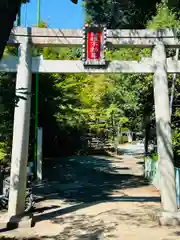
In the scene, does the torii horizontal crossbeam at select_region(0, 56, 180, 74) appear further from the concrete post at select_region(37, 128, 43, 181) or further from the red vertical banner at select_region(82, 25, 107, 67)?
the concrete post at select_region(37, 128, 43, 181)

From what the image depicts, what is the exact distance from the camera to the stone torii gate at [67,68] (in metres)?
7.77

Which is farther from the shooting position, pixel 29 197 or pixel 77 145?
pixel 77 145

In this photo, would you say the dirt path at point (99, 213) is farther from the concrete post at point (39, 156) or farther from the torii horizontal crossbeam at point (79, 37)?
the torii horizontal crossbeam at point (79, 37)

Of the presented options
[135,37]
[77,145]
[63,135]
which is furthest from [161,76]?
[77,145]

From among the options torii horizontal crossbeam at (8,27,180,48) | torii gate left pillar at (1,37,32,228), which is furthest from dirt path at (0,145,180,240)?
torii horizontal crossbeam at (8,27,180,48)

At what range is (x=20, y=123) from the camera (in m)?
7.80

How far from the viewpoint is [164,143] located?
308 inches

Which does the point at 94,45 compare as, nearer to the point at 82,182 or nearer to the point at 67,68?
the point at 67,68

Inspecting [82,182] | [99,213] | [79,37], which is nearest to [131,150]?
[82,182]

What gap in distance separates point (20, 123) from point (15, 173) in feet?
3.76

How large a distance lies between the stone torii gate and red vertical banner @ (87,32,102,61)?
0.70 feet

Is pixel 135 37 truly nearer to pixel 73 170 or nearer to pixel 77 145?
pixel 73 170

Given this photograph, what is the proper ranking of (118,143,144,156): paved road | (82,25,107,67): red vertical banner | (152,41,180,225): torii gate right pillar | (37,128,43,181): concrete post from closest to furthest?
(152,41,180,225): torii gate right pillar → (82,25,107,67): red vertical banner → (37,128,43,181): concrete post → (118,143,144,156): paved road

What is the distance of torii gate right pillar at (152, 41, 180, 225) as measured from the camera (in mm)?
7586
